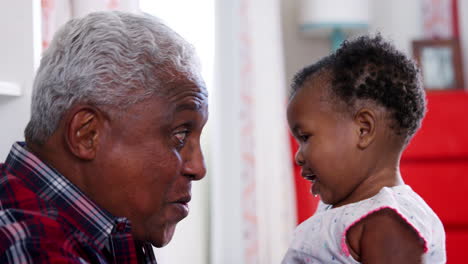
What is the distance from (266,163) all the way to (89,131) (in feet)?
7.77

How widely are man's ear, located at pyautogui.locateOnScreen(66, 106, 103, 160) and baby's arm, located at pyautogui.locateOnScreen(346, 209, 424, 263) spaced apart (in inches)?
25.0

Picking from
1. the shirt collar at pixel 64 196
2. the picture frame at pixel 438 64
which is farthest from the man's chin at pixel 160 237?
the picture frame at pixel 438 64

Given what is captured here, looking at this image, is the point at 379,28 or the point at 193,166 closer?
the point at 193,166

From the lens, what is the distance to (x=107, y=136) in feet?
3.09

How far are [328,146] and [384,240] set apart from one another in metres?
0.26

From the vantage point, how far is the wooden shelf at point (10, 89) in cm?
123

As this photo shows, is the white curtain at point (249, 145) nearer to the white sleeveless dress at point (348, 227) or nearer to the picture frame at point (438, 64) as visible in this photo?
the picture frame at point (438, 64)

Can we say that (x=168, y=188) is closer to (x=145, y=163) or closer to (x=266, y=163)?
(x=145, y=163)

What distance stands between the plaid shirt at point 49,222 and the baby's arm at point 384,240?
56 centimetres

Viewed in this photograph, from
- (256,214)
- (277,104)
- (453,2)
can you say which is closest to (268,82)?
(277,104)

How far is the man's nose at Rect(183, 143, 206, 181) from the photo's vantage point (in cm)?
103

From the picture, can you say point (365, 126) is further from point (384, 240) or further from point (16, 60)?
point (16, 60)

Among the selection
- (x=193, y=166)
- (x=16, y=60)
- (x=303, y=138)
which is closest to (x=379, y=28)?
(x=303, y=138)

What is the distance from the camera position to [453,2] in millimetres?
4328
